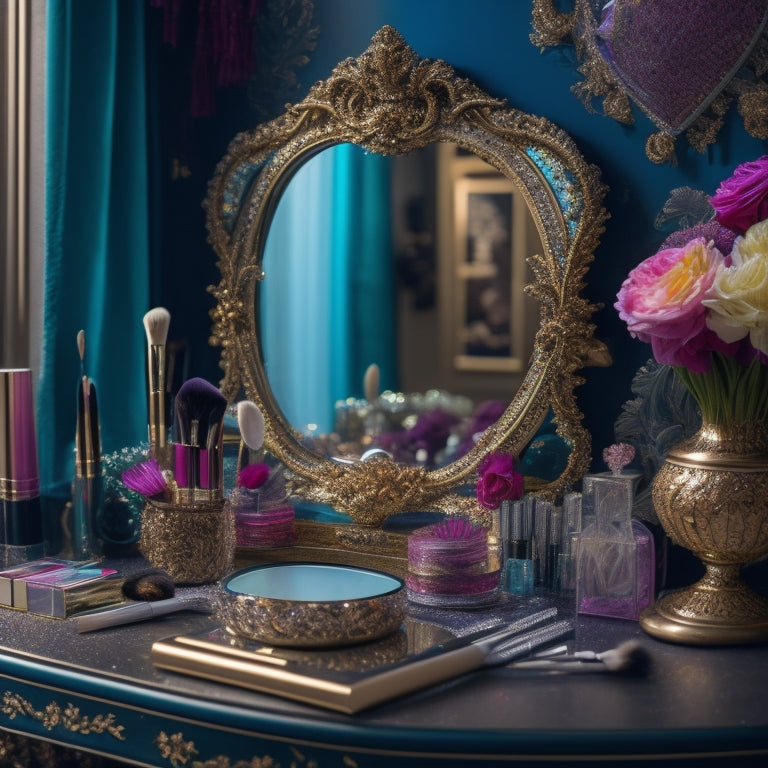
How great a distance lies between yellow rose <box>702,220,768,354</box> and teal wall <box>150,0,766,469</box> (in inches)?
10.2

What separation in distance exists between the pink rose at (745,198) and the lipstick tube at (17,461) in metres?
0.98

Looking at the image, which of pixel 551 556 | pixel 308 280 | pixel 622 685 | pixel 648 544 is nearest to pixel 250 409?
pixel 308 280

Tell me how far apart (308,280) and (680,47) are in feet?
2.12

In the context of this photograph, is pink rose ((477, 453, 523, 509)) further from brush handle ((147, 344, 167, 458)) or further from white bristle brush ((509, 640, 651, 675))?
brush handle ((147, 344, 167, 458))

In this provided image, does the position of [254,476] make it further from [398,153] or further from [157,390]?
[398,153]

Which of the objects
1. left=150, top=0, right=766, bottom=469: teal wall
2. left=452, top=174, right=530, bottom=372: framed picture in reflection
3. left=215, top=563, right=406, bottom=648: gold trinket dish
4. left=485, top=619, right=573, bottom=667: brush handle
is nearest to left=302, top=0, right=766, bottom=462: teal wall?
left=150, top=0, right=766, bottom=469: teal wall

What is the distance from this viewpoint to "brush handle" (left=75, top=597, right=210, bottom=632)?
1.37m

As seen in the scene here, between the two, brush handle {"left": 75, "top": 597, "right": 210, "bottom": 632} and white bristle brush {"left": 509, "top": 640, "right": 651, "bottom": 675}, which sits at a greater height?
brush handle {"left": 75, "top": 597, "right": 210, "bottom": 632}

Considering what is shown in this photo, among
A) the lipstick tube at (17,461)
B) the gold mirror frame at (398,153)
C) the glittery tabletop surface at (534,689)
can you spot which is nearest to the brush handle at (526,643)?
the glittery tabletop surface at (534,689)

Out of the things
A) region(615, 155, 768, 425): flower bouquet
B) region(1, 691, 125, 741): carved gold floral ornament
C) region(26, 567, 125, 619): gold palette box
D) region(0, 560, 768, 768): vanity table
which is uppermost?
region(615, 155, 768, 425): flower bouquet

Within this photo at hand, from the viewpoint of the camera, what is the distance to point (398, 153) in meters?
1.67

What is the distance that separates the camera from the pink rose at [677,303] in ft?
4.16

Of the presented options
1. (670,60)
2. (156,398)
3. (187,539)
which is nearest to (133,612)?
(187,539)

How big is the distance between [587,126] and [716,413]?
1.55 ft
